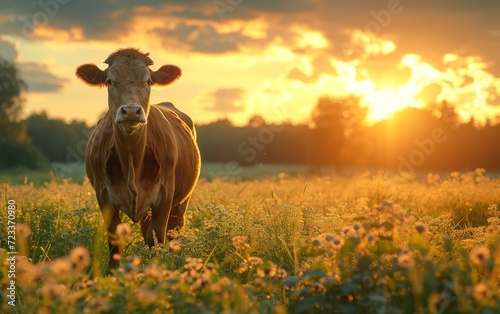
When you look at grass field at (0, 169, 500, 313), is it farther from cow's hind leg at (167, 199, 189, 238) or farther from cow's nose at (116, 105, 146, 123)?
cow's hind leg at (167, 199, 189, 238)

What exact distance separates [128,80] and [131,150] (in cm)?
76

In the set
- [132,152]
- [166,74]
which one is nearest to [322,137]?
[166,74]

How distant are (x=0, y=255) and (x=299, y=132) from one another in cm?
6718

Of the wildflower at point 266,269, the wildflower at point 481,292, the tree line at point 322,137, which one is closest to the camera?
the wildflower at point 481,292

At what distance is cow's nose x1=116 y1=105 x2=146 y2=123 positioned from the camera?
22.1 ft

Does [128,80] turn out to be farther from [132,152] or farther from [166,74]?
[166,74]

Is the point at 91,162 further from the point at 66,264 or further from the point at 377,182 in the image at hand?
the point at 377,182

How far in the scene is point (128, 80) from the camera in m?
7.38

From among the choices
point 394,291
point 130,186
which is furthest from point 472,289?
point 130,186

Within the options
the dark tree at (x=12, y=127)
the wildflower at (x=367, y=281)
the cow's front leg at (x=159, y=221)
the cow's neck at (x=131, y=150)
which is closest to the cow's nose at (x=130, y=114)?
the cow's neck at (x=131, y=150)

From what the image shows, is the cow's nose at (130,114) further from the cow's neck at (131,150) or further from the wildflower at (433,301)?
the wildflower at (433,301)

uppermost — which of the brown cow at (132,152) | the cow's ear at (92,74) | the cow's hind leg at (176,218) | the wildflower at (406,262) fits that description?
the cow's ear at (92,74)

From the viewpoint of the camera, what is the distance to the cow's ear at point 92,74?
799cm

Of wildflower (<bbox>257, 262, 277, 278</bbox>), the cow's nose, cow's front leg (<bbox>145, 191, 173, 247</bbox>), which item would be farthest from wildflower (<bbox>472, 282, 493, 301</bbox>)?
cow's front leg (<bbox>145, 191, 173, 247</bbox>)
